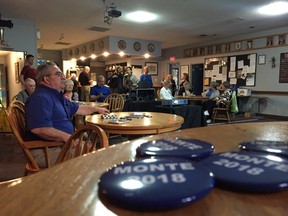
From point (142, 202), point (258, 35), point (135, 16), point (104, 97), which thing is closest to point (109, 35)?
point (135, 16)

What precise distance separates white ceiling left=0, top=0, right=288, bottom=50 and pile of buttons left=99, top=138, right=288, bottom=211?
4.93 meters

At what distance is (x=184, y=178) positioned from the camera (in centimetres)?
44

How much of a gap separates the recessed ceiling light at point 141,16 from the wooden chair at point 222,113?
8.99ft

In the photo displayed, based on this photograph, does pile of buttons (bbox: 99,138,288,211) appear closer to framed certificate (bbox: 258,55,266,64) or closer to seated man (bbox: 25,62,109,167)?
seated man (bbox: 25,62,109,167)

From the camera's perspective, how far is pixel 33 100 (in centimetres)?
176

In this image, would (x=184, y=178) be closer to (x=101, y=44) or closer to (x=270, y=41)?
(x=270, y=41)

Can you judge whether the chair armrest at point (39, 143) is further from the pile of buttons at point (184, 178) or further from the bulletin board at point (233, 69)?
the bulletin board at point (233, 69)

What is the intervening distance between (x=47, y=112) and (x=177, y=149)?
1373 millimetres

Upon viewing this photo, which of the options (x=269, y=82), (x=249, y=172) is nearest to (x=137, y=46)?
(x=269, y=82)

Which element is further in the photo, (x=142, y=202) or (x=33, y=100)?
(x=33, y=100)

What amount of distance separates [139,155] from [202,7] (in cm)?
534

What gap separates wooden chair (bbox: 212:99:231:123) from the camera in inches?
227

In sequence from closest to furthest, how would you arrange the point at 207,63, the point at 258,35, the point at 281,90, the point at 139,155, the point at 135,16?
the point at 139,155 → the point at 135,16 → the point at 281,90 → the point at 258,35 → the point at 207,63

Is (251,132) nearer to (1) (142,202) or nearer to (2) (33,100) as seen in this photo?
(1) (142,202)
